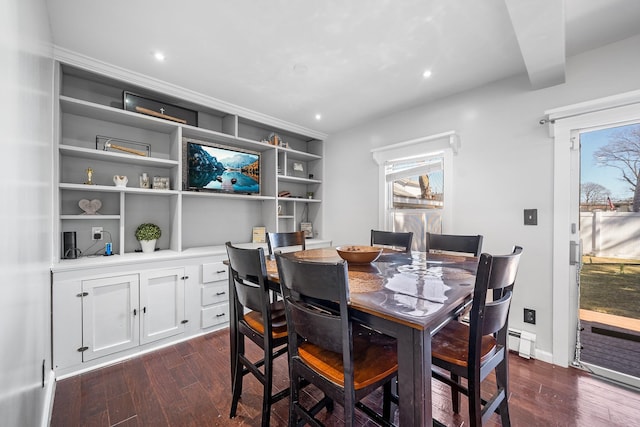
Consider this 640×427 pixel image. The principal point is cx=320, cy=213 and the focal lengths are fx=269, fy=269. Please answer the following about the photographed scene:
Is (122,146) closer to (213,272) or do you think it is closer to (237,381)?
(213,272)

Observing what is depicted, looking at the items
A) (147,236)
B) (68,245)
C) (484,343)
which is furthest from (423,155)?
(68,245)

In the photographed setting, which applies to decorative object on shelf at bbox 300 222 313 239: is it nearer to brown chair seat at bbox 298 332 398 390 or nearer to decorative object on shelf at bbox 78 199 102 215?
decorative object on shelf at bbox 78 199 102 215

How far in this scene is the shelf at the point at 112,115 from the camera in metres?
2.30

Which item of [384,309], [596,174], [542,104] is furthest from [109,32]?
[596,174]

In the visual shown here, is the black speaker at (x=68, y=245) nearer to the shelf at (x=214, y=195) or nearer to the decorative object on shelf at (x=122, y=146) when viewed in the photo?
the decorative object on shelf at (x=122, y=146)

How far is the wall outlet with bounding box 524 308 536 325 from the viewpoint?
2393 millimetres

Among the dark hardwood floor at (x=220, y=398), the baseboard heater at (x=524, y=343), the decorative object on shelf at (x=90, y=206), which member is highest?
the decorative object on shelf at (x=90, y=206)

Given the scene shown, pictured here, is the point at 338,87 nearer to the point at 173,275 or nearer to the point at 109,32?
the point at 109,32

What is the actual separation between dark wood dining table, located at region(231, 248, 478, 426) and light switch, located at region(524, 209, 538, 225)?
137cm

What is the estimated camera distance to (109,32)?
193cm

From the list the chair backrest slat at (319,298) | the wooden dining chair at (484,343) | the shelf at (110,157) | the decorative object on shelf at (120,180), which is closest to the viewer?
the chair backrest slat at (319,298)

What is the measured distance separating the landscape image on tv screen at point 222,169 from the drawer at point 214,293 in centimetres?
112

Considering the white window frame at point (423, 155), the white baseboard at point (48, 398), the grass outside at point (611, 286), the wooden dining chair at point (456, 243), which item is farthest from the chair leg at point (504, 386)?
the white baseboard at point (48, 398)

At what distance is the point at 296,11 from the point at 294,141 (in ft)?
8.88
